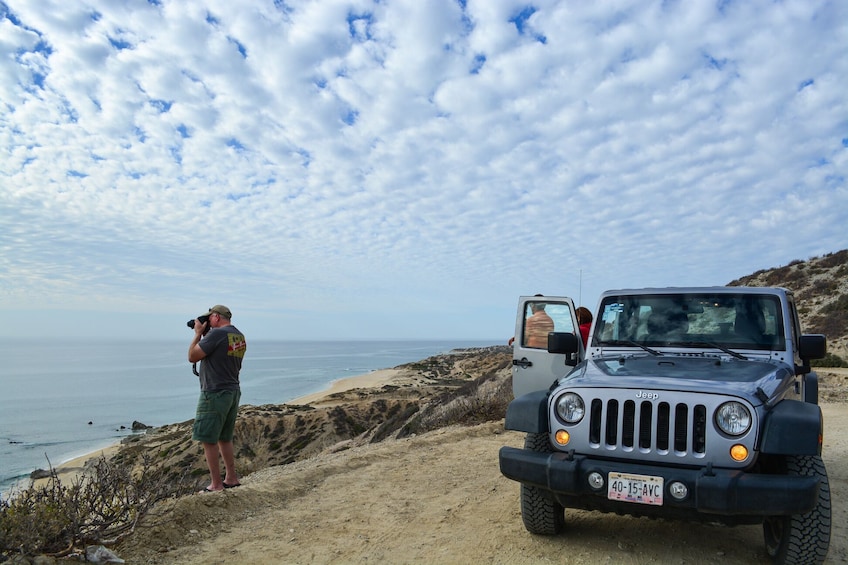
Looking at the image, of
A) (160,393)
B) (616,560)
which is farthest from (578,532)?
(160,393)

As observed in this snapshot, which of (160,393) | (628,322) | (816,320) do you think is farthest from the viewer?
(160,393)

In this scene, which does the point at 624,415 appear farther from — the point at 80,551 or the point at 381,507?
the point at 80,551

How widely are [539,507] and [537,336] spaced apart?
3116 millimetres

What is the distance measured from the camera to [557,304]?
7227mm

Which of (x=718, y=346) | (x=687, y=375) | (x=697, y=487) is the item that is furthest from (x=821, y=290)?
(x=697, y=487)

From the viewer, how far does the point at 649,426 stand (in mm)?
3766

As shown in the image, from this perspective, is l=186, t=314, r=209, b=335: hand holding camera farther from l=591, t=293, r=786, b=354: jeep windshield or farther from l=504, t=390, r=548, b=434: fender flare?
l=591, t=293, r=786, b=354: jeep windshield

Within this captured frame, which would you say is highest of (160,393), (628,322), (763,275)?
(763,275)

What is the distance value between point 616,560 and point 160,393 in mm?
52078

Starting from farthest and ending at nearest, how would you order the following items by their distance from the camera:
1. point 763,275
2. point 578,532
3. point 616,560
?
point 763,275 → point 578,532 → point 616,560

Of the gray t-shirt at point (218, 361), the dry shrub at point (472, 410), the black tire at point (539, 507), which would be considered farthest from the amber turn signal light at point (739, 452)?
the dry shrub at point (472, 410)

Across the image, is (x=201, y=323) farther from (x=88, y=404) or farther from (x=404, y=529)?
(x=88, y=404)

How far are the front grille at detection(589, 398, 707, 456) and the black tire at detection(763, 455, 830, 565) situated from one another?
0.59m

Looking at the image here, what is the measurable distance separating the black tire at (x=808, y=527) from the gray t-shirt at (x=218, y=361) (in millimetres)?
4935
